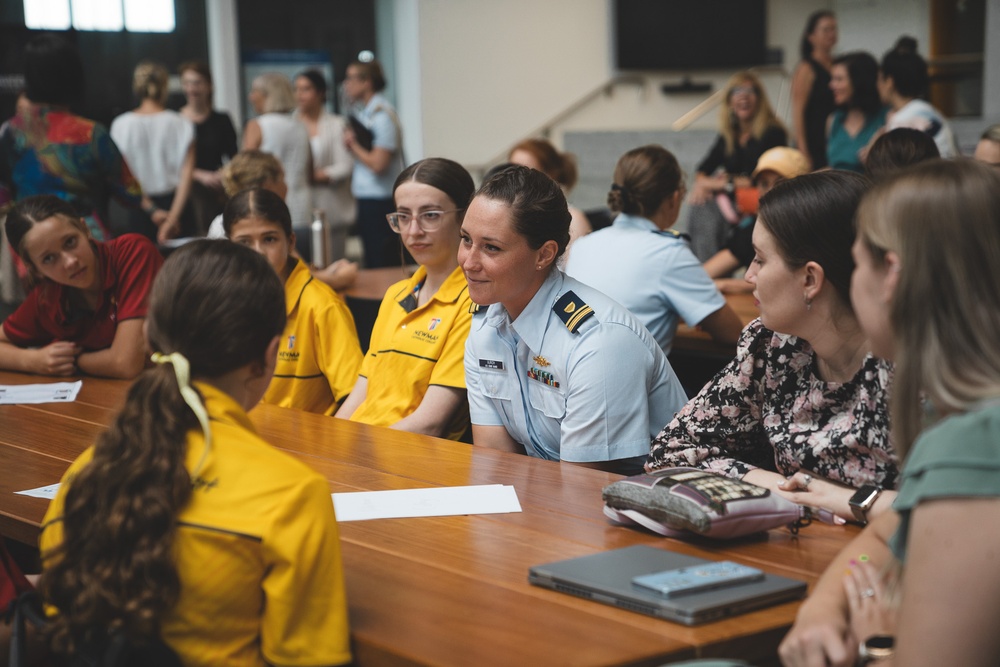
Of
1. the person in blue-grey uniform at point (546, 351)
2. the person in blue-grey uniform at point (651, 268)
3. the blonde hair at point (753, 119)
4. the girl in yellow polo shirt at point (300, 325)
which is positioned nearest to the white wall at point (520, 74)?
the blonde hair at point (753, 119)

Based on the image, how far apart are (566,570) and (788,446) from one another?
2.27 ft

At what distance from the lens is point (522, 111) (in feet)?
36.1

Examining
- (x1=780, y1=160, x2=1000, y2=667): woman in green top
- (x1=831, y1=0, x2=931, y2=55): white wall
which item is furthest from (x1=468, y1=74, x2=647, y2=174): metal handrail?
(x1=780, y1=160, x2=1000, y2=667): woman in green top

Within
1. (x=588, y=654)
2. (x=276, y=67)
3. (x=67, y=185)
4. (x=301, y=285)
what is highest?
(x=276, y=67)

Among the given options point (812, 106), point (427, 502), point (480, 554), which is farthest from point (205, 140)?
point (480, 554)

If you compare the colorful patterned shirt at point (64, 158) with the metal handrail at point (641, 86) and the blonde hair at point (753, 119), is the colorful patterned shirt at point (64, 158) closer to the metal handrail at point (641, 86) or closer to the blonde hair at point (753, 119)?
the blonde hair at point (753, 119)

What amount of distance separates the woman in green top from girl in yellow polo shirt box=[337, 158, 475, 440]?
163 centimetres

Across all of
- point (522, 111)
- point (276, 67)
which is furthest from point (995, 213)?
point (522, 111)

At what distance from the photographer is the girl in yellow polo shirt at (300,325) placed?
3.15 meters

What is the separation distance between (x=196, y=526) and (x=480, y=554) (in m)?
0.48

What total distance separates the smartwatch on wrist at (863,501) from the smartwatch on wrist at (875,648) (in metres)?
0.47

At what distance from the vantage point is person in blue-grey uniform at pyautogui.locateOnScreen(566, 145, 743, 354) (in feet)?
11.5

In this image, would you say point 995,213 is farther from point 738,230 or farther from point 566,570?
point 738,230

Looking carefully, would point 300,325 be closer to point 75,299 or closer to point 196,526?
point 75,299
